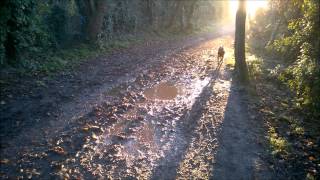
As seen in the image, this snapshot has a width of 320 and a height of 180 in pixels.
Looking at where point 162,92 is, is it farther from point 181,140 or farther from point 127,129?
point 181,140

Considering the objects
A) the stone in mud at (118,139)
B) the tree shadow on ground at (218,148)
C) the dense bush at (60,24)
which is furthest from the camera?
the dense bush at (60,24)

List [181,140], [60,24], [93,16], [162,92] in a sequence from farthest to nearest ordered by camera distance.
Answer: [93,16]
[60,24]
[162,92]
[181,140]

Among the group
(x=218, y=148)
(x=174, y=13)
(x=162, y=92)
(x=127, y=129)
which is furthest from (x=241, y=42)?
(x=174, y=13)

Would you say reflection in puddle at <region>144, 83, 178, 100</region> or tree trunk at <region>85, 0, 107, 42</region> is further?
tree trunk at <region>85, 0, 107, 42</region>

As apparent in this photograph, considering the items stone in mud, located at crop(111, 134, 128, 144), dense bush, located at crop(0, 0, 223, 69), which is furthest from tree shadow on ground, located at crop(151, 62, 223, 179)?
dense bush, located at crop(0, 0, 223, 69)

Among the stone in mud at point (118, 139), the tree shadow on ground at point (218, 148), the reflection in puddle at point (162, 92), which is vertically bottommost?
the tree shadow on ground at point (218, 148)

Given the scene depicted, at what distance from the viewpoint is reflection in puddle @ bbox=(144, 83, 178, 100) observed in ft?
45.3

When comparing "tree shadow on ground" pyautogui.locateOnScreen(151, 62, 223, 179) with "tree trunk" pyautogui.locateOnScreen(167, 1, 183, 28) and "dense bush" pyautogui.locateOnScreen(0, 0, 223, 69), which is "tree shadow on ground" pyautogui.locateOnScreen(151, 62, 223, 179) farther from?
"tree trunk" pyautogui.locateOnScreen(167, 1, 183, 28)

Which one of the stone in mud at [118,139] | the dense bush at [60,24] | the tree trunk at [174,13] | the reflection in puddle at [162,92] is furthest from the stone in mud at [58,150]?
the tree trunk at [174,13]

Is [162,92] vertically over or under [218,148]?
over

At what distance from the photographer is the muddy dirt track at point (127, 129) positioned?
8.25 meters

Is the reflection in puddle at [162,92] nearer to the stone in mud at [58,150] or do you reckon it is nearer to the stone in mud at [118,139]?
the stone in mud at [118,139]

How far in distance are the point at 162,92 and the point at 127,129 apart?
4414 millimetres

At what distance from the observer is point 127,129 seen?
33.8 ft
